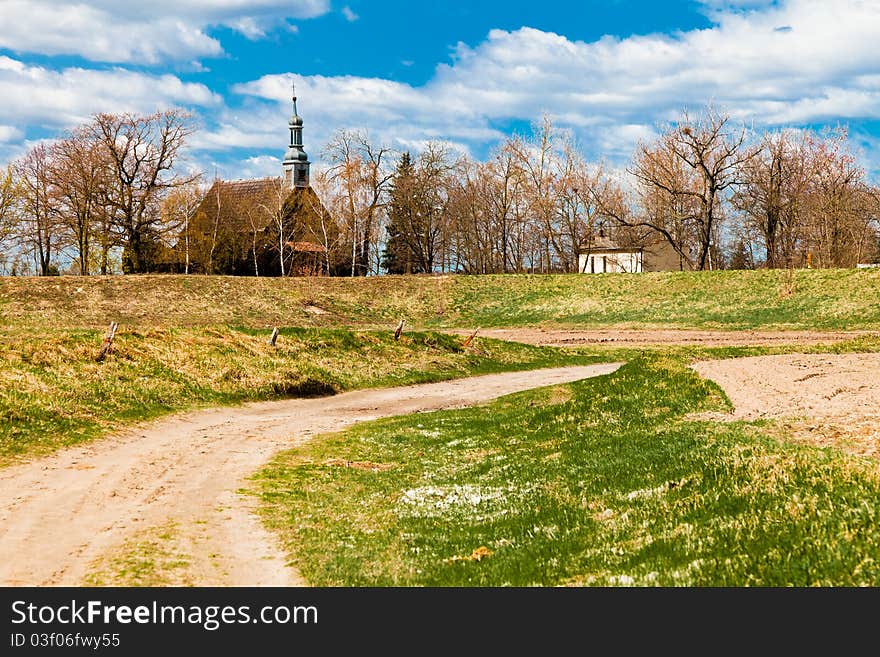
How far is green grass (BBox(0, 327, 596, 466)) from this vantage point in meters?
18.8

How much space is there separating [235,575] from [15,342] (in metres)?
17.9

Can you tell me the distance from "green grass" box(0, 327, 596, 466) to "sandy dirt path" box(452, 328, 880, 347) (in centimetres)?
621

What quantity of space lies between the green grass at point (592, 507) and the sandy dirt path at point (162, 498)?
61cm

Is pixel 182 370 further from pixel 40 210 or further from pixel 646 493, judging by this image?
pixel 40 210

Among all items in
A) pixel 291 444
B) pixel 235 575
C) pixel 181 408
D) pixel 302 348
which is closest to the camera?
pixel 235 575

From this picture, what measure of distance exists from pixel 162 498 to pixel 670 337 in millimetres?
37209

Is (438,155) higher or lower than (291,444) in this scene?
higher

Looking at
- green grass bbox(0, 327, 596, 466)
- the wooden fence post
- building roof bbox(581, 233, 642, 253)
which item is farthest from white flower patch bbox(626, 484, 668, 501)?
building roof bbox(581, 233, 642, 253)

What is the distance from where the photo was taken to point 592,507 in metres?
10.2

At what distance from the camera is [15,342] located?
77.9 ft

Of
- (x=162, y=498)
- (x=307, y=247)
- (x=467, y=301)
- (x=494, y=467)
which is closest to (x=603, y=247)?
(x=467, y=301)
